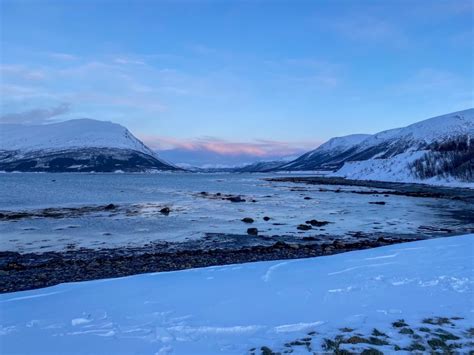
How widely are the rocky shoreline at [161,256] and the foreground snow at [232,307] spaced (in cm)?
318

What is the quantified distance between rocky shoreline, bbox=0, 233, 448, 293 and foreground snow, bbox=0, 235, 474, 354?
3.18 m

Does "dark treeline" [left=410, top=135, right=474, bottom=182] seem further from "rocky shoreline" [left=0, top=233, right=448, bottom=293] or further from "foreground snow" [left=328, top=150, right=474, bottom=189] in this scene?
"rocky shoreline" [left=0, top=233, right=448, bottom=293]

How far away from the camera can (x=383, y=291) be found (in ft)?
30.2

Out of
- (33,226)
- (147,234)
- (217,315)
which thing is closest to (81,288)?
(217,315)

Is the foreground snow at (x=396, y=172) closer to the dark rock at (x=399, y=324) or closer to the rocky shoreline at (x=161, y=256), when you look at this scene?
the rocky shoreline at (x=161, y=256)

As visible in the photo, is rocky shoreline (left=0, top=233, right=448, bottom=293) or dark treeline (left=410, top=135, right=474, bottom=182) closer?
rocky shoreline (left=0, top=233, right=448, bottom=293)

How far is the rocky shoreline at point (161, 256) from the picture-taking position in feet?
45.2

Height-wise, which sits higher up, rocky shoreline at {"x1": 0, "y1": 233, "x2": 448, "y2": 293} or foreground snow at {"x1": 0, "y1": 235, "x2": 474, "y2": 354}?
foreground snow at {"x1": 0, "y1": 235, "x2": 474, "y2": 354}

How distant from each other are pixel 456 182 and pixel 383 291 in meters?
86.2

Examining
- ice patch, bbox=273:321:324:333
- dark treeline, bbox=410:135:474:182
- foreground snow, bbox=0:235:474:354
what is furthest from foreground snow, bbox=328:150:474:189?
ice patch, bbox=273:321:324:333

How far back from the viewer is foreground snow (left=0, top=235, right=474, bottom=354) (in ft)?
22.2

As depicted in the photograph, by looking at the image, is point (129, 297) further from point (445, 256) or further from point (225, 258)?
point (445, 256)

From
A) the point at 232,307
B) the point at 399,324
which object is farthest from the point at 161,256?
the point at 399,324

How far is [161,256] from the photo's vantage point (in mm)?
17656
